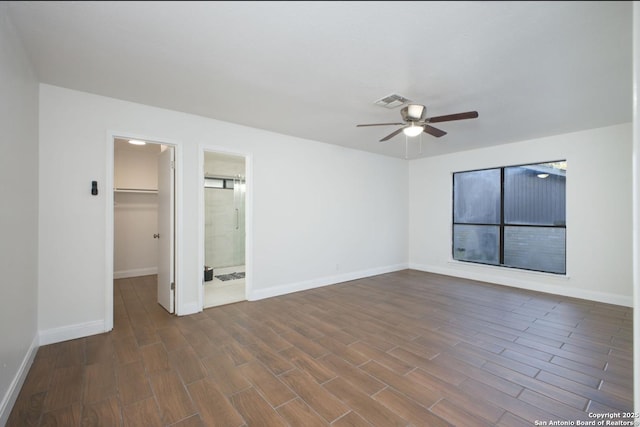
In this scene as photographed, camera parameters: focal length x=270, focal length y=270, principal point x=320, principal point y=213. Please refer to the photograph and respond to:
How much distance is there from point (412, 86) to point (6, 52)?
3.09m

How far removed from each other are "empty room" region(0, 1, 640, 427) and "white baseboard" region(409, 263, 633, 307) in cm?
3

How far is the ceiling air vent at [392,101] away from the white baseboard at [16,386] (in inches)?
150

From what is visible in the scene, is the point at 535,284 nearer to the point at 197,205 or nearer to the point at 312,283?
the point at 312,283

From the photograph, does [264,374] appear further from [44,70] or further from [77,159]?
[44,70]

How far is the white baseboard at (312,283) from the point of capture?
13.4 feet

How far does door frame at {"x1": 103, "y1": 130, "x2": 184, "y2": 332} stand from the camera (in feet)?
9.69

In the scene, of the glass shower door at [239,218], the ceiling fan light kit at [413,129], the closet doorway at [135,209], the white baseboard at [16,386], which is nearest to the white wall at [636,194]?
the ceiling fan light kit at [413,129]

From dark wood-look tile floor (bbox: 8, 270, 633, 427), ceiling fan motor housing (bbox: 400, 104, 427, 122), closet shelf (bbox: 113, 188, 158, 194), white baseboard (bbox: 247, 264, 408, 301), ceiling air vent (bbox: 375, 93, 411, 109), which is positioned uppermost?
A: ceiling air vent (bbox: 375, 93, 411, 109)

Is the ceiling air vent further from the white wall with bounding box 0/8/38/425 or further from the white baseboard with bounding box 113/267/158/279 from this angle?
the white baseboard with bounding box 113/267/158/279

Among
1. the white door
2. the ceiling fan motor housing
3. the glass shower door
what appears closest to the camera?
the ceiling fan motor housing

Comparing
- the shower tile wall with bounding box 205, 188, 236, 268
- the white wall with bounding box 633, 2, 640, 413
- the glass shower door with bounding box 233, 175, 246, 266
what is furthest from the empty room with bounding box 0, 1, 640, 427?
the glass shower door with bounding box 233, 175, 246, 266

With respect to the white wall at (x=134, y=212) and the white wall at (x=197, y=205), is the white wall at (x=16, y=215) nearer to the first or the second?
→ the white wall at (x=197, y=205)

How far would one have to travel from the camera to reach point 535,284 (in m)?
4.64

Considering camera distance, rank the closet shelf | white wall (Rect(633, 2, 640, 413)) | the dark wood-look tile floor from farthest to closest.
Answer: the closet shelf → the dark wood-look tile floor → white wall (Rect(633, 2, 640, 413))
